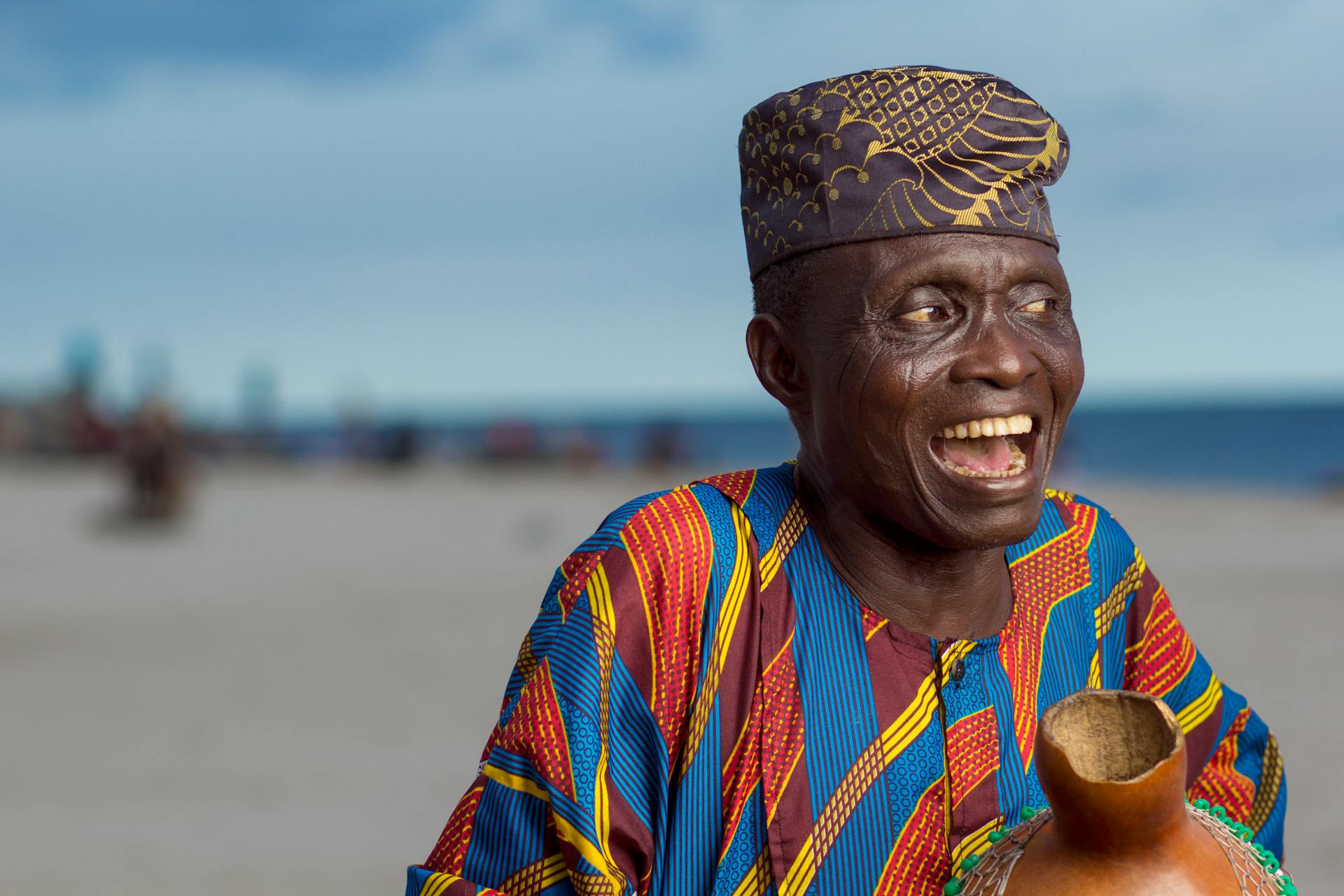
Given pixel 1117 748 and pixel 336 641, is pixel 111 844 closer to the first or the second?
pixel 336 641

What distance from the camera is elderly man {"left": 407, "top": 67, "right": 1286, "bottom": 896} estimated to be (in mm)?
2152

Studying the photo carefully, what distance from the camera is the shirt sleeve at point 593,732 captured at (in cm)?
208

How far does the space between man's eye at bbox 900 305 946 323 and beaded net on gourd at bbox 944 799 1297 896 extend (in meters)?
0.75

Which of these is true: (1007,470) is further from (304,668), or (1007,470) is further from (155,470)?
(155,470)

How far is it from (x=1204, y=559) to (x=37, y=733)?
12019 millimetres

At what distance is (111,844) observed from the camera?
678 centimetres

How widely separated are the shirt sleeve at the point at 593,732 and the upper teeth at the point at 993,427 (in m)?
0.43

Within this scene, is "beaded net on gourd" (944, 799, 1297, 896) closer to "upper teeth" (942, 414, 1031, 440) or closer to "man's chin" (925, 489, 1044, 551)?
"man's chin" (925, 489, 1044, 551)

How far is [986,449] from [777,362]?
390 millimetres

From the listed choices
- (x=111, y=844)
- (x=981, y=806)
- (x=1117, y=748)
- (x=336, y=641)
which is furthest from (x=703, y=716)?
(x=336, y=641)

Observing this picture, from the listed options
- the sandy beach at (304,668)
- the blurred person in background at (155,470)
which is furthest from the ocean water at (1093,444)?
the blurred person in background at (155,470)

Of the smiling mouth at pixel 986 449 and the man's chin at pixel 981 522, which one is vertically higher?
the smiling mouth at pixel 986 449

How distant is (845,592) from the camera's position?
2.33 m

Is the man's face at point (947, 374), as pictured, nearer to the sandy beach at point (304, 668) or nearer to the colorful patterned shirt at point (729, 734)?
the colorful patterned shirt at point (729, 734)
